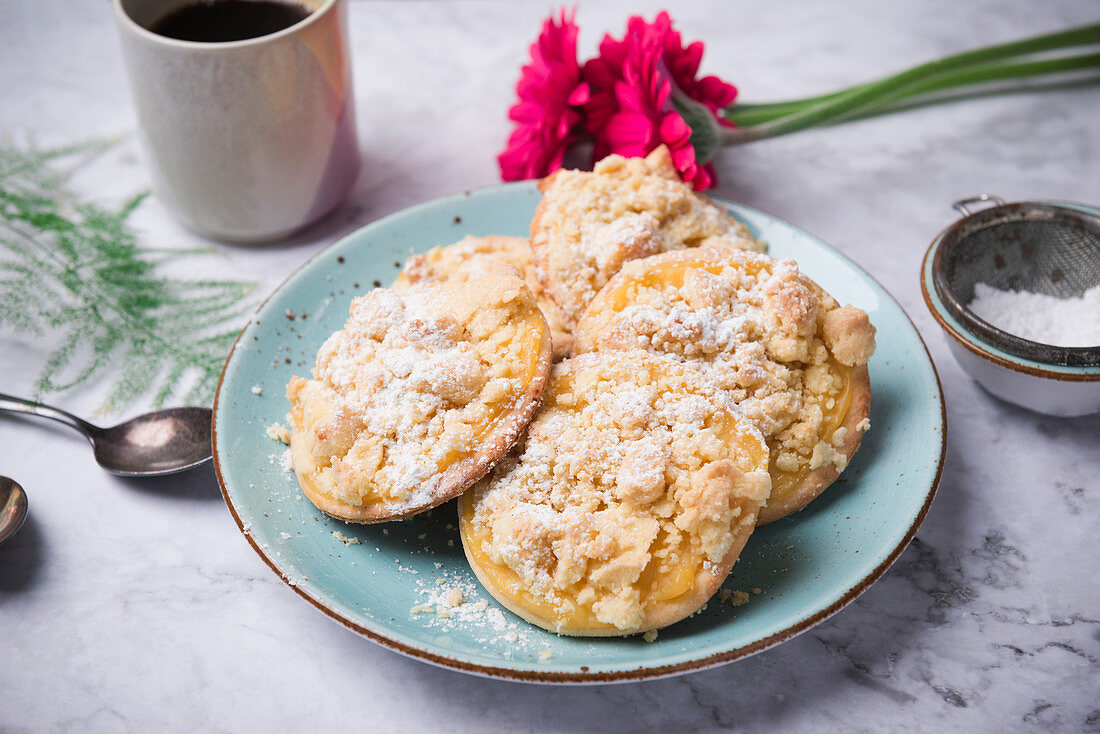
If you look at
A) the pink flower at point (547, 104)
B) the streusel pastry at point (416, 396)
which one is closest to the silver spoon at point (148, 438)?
the streusel pastry at point (416, 396)

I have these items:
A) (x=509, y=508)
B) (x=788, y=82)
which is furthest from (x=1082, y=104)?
(x=509, y=508)

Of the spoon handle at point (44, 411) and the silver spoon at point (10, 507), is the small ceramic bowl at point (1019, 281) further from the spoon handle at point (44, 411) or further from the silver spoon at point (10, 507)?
the silver spoon at point (10, 507)

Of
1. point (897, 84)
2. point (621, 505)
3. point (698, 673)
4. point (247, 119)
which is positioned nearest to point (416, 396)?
point (621, 505)

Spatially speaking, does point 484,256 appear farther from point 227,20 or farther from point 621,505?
point 227,20

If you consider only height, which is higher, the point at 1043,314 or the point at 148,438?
the point at 1043,314

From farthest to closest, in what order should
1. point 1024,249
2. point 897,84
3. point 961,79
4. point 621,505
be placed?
point 961,79 < point 897,84 < point 1024,249 < point 621,505

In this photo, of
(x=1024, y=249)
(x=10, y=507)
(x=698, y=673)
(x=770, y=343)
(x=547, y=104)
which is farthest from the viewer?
(x=547, y=104)

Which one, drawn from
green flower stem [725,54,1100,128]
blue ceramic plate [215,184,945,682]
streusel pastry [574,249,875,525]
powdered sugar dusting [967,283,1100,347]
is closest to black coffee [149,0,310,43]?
blue ceramic plate [215,184,945,682]

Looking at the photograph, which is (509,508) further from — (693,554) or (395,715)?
(395,715)
